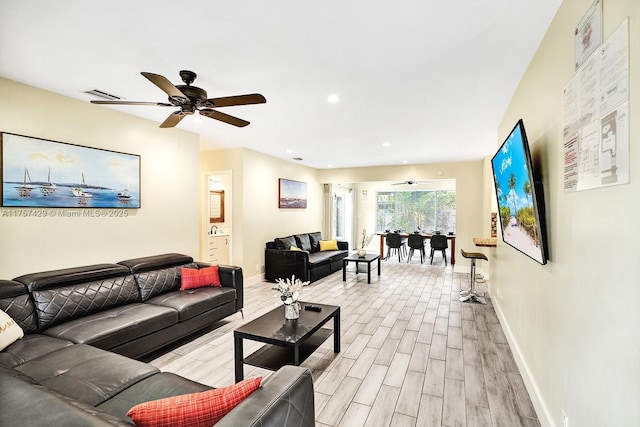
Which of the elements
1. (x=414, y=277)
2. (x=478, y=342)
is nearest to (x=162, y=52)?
(x=478, y=342)

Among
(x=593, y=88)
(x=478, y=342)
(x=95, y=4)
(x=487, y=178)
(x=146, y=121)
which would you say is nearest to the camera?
(x=593, y=88)

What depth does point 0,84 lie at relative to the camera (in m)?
2.65

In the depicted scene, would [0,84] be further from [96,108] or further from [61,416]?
[61,416]

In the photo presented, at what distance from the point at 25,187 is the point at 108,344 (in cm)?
173

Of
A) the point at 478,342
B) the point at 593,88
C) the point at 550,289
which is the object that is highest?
the point at 593,88

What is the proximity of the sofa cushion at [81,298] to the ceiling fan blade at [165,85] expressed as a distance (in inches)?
79.0

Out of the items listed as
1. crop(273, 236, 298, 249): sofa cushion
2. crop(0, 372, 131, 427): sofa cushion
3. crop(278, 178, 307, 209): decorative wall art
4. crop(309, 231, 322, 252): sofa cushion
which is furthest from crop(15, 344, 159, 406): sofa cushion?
crop(309, 231, 322, 252): sofa cushion

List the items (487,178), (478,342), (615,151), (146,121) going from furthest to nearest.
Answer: (487,178), (146,121), (478,342), (615,151)

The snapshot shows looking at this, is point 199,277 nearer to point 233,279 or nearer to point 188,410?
point 233,279

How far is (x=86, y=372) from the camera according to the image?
177cm

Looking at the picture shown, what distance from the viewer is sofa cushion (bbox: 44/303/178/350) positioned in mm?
2342

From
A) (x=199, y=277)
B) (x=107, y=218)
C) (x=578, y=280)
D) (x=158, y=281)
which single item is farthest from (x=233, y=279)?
(x=578, y=280)

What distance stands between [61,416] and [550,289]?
2.44 meters

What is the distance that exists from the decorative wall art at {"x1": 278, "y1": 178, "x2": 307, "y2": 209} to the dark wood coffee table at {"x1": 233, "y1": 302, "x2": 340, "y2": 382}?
3990 mm
